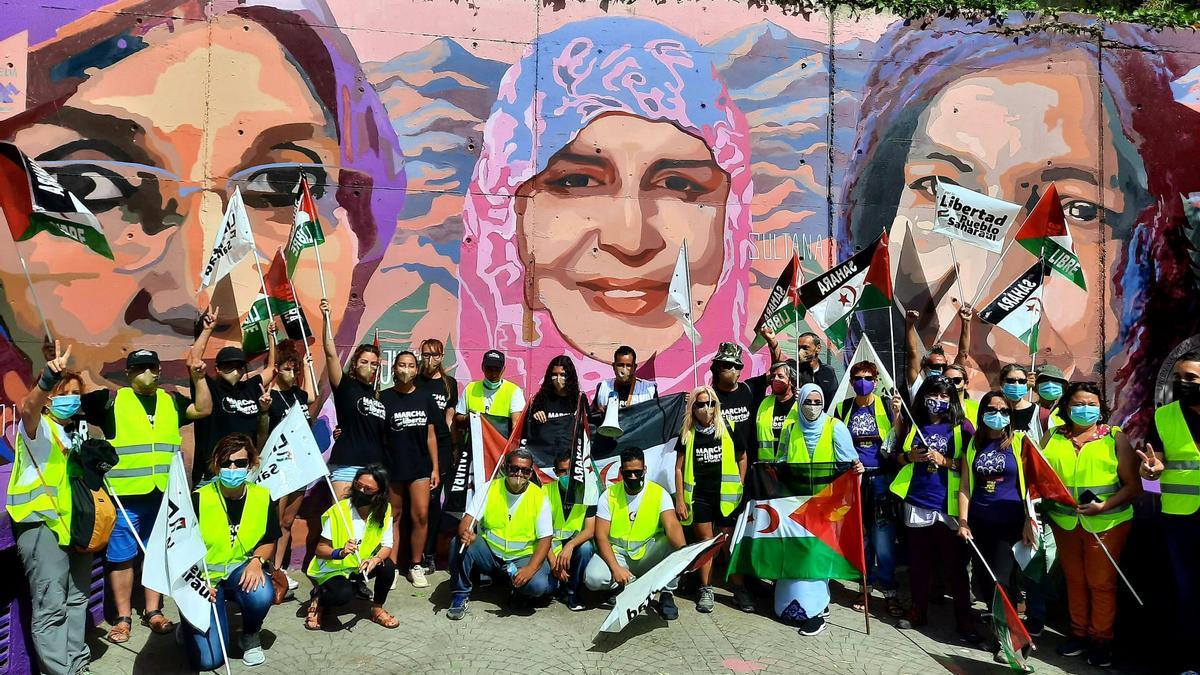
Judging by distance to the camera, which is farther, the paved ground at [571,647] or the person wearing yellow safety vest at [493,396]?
the person wearing yellow safety vest at [493,396]

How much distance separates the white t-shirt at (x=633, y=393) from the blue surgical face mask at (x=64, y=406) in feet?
12.8

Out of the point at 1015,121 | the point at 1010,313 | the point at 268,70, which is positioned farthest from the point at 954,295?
the point at 268,70

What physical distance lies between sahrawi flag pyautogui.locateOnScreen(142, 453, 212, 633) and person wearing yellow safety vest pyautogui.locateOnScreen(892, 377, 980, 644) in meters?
4.86

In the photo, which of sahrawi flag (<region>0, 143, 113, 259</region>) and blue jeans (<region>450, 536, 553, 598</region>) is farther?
blue jeans (<region>450, 536, 553, 598</region>)

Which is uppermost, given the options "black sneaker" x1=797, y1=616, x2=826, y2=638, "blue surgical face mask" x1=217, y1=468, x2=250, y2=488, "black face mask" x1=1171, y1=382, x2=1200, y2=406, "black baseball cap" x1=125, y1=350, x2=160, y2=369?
"black baseball cap" x1=125, y1=350, x2=160, y2=369

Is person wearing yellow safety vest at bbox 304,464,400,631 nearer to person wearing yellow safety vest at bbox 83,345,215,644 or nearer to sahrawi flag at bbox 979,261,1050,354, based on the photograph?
person wearing yellow safety vest at bbox 83,345,215,644

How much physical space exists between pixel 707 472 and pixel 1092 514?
271cm

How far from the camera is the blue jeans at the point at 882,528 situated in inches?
269

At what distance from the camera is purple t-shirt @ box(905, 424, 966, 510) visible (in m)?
6.41

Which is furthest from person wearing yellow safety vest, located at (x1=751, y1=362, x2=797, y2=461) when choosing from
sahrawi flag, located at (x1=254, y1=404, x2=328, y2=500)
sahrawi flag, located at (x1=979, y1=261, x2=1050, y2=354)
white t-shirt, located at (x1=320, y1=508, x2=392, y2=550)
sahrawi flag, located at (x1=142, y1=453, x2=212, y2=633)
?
sahrawi flag, located at (x1=142, y1=453, x2=212, y2=633)

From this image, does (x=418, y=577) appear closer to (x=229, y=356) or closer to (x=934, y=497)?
(x=229, y=356)

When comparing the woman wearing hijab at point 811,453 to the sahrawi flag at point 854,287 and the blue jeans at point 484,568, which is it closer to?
the sahrawi flag at point 854,287

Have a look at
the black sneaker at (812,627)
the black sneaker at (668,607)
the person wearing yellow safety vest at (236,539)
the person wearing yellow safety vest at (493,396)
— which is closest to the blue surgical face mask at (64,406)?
the person wearing yellow safety vest at (236,539)

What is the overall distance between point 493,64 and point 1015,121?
5.92m
